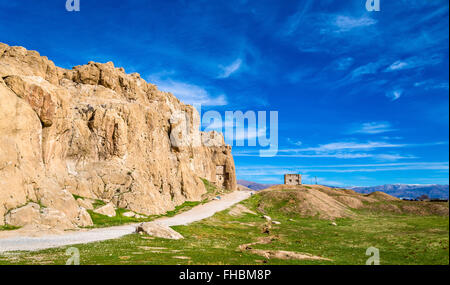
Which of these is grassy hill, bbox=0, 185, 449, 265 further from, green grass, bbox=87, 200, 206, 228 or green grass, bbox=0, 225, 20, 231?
green grass, bbox=0, 225, 20, 231

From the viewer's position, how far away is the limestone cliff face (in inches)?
2069

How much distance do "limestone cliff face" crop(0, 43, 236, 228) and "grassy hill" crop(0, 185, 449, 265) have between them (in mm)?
21646

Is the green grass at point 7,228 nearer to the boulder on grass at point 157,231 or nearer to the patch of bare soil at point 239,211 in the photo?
the boulder on grass at point 157,231

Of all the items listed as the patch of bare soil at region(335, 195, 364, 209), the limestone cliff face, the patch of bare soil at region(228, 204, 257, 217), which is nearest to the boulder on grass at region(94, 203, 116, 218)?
the limestone cliff face

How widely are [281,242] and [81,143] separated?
5819 cm

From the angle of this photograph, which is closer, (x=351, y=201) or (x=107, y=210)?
(x=107, y=210)

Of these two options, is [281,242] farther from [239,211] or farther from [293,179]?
[293,179]

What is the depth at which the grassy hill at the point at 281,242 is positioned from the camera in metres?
29.2

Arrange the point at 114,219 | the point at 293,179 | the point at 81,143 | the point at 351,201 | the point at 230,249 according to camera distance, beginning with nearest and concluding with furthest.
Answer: the point at 230,249 < the point at 114,219 < the point at 81,143 < the point at 351,201 < the point at 293,179

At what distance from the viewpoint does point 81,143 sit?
76.9 meters

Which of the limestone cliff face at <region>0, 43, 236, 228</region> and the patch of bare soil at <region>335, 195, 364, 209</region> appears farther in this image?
the patch of bare soil at <region>335, 195, 364, 209</region>

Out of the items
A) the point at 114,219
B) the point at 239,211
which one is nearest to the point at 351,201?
the point at 239,211
